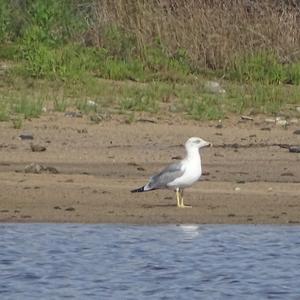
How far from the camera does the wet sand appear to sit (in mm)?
10500

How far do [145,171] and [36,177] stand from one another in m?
0.99

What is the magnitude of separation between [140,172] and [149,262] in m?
2.52

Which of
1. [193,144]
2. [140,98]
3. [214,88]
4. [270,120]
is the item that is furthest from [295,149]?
[214,88]

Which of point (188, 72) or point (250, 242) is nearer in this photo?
point (250, 242)

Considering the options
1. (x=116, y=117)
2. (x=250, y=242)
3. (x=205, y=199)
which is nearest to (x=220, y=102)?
(x=116, y=117)

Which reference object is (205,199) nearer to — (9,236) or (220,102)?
(9,236)

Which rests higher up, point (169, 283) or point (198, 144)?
point (198, 144)

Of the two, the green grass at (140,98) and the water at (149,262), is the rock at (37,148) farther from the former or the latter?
the water at (149,262)

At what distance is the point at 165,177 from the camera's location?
1069 centimetres

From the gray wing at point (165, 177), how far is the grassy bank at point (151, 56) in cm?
389

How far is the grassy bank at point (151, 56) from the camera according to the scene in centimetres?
1521

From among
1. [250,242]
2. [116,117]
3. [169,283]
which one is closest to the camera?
[169,283]

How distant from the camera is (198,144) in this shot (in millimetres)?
11242

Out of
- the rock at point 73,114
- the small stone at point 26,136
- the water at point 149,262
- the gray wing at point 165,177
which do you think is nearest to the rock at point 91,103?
the rock at point 73,114
